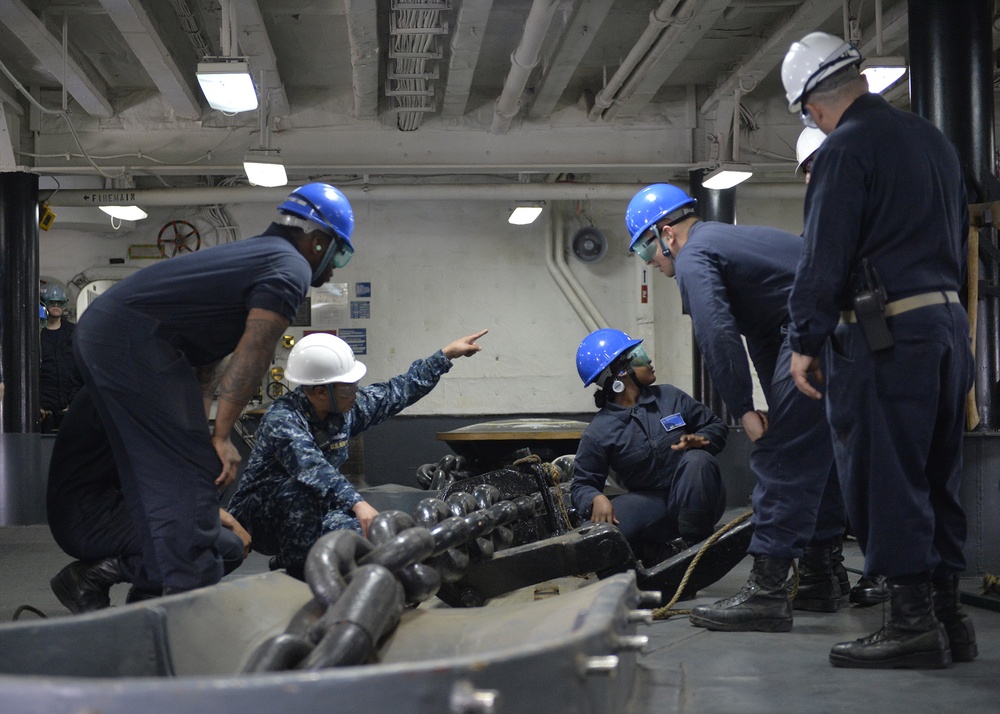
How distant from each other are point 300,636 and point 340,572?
299mm

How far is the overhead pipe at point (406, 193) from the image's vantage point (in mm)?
10141

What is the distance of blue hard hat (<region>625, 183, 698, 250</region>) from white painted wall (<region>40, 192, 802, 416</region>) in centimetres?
784

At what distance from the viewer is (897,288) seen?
265 cm

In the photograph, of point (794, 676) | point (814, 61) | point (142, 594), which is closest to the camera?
point (794, 676)

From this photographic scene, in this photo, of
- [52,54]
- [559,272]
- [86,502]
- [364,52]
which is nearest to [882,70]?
[364,52]

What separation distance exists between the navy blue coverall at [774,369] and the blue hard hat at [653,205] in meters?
0.32

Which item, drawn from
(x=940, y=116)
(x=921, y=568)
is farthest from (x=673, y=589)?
(x=940, y=116)

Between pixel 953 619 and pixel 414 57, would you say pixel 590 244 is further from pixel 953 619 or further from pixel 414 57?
pixel 953 619

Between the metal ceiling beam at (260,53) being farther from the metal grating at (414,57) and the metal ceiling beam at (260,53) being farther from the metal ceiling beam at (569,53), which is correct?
the metal ceiling beam at (569,53)

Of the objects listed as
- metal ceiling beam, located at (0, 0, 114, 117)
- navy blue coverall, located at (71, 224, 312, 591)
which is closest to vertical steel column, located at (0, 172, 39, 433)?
metal ceiling beam, located at (0, 0, 114, 117)

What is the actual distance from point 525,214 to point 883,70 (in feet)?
16.2

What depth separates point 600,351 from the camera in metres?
5.03

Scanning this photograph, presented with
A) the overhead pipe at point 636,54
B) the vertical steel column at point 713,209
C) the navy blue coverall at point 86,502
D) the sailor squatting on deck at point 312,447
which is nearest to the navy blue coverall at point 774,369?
the sailor squatting on deck at point 312,447

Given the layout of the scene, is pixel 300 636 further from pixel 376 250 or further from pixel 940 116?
pixel 376 250
